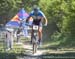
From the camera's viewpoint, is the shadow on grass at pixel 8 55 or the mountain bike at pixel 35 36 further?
the mountain bike at pixel 35 36

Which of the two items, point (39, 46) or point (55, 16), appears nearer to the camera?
point (39, 46)

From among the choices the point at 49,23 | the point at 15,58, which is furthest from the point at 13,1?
the point at 15,58

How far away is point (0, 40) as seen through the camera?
13805 mm

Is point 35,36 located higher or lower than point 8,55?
higher

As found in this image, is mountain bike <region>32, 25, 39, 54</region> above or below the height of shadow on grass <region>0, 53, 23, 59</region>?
above

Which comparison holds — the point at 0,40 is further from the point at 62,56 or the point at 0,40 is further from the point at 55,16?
the point at 55,16

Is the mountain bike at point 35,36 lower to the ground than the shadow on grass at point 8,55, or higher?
higher

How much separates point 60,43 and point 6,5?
26594 mm

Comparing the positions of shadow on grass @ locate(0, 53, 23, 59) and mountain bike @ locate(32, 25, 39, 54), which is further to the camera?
mountain bike @ locate(32, 25, 39, 54)

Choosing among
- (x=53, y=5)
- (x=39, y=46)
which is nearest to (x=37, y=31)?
→ (x=39, y=46)

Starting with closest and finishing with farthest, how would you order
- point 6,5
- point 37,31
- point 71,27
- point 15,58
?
point 15,58
point 37,31
point 71,27
point 6,5

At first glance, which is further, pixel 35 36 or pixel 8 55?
pixel 35 36

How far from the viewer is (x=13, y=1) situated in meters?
43.8

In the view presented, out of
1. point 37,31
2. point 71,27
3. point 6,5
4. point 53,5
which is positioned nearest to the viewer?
point 37,31
